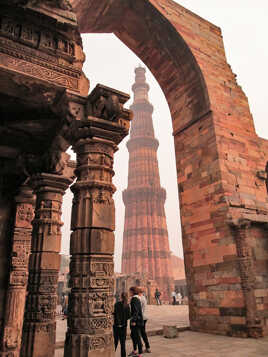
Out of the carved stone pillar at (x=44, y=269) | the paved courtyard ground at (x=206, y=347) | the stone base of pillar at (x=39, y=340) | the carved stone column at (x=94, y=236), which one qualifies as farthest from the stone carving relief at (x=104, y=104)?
the paved courtyard ground at (x=206, y=347)

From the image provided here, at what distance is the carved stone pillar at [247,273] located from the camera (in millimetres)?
6230

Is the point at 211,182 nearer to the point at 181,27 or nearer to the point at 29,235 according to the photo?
the point at 29,235

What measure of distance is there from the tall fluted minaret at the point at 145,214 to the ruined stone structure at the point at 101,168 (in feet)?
86.5

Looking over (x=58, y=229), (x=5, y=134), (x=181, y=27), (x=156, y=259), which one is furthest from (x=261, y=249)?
(x=156, y=259)

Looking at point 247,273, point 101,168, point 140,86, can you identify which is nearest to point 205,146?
point 247,273

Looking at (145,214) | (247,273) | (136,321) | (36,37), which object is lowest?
(136,321)

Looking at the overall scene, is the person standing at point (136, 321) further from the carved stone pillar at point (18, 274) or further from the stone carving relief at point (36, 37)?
the stone carving relief at point (36, 37)

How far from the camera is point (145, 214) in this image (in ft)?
117

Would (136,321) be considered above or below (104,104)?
below

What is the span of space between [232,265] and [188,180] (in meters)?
2.99

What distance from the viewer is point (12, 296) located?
4996 mm

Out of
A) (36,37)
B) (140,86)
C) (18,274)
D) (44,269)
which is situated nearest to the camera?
(36,37)

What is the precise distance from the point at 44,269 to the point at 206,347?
138 inches

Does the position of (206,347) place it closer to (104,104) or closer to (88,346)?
(88,346)
